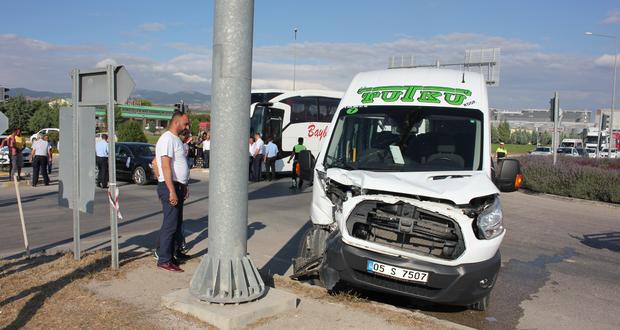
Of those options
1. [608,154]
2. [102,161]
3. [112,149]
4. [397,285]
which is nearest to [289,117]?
[102,161]

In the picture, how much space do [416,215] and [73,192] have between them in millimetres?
4406

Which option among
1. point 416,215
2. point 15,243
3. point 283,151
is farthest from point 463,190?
point 283,151

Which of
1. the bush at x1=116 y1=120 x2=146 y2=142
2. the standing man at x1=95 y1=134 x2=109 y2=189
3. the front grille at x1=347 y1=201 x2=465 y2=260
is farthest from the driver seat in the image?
the bush at x1=116 y1=120 x2=146 y2=142

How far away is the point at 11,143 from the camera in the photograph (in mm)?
19391

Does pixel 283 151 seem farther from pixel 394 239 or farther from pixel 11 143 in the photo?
pixel 394 239

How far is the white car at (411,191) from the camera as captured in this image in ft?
17.0

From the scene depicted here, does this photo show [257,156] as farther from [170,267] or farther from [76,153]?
[170,267]

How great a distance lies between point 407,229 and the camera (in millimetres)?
5242

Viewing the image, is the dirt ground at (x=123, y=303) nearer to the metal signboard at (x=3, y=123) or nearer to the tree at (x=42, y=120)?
the metal signboard at (x=3, y=123)

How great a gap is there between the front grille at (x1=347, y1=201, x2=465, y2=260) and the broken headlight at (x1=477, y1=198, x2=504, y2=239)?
0.25 meters

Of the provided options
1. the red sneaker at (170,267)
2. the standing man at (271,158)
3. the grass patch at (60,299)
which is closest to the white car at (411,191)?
the red sneaker at (170,267)

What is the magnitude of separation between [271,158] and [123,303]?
16.6m

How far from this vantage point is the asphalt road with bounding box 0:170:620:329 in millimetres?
6324

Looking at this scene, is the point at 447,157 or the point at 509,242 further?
the point at 509,242
